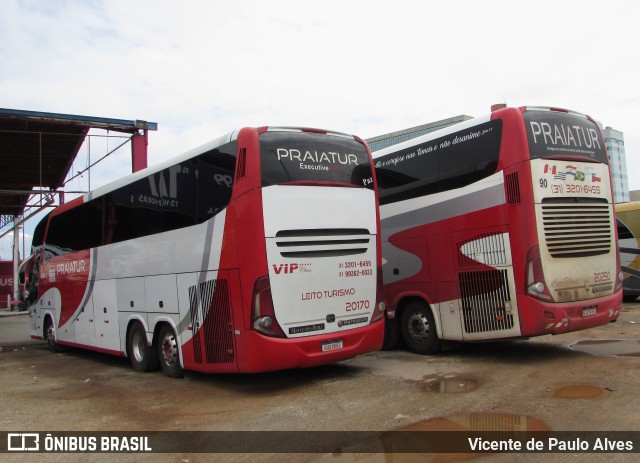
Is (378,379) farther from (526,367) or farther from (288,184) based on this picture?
(288,184)

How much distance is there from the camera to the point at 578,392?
6441 millimetres

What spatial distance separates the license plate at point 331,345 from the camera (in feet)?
24.6

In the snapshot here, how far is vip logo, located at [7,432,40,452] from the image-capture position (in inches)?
217

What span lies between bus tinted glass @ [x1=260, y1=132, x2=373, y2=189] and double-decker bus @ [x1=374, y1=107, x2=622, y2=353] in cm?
168

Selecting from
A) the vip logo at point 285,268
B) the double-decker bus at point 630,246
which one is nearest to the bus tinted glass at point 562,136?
the vip logo at point 285,268

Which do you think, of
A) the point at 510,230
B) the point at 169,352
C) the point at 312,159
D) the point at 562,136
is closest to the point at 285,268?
the point at 312,159

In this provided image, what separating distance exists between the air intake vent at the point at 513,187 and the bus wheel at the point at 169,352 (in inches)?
224

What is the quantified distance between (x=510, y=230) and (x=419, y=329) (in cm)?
270

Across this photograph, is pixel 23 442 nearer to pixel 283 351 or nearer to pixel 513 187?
pixel 283 351

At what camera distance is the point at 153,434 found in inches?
229

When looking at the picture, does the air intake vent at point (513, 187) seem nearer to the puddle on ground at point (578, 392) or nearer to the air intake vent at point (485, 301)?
the air intake vent at point (485, 301)

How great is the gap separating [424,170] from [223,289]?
431 centimetres

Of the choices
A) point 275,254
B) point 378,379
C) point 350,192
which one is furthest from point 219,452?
point 350,192

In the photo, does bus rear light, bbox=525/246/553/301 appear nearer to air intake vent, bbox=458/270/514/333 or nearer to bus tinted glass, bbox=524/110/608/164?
air intake vent, bbox=458/270/514/333
